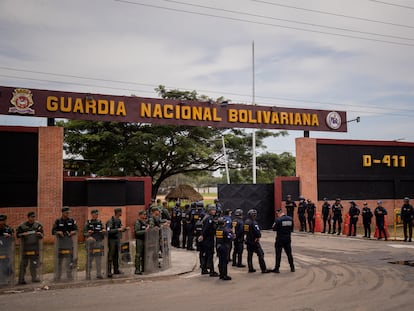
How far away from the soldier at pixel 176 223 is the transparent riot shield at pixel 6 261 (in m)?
8.19

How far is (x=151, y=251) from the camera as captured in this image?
1260 centimetres

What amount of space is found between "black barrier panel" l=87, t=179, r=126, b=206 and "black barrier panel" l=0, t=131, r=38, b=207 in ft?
8.27

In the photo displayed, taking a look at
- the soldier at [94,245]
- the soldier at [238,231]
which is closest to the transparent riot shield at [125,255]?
the soldier at [94,245]

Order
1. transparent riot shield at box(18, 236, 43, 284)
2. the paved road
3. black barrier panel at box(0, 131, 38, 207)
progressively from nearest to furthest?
the paved road → transparent riot shield at box(18, 236, 43, 284) → black barrier panel at box(0, 131, 38, 207)

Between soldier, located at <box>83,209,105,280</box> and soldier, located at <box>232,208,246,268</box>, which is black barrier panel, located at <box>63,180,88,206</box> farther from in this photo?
soldier, located at <box>232,208,246,268</box>

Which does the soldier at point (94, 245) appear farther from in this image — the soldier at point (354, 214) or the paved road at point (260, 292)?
the soldier at point (354, 214)

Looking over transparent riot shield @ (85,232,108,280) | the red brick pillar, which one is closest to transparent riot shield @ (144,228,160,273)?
transparent riot shield @ (85,232,108,280)

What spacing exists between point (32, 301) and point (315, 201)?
19337mm

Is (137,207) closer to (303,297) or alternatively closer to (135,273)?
(135,273)

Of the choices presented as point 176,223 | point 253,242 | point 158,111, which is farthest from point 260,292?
point 158,111

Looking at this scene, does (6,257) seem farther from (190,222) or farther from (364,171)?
(364,171)

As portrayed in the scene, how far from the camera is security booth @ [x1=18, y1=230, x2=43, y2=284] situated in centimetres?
1115

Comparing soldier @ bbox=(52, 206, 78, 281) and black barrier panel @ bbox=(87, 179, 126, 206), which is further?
black barrier panel @ bbox=(87, 179, 126, 206)

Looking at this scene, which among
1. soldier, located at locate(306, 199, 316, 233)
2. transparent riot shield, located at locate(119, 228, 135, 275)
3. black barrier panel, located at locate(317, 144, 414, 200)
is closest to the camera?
transparent riot shield, located at locate(119, 228, 135, 275)
